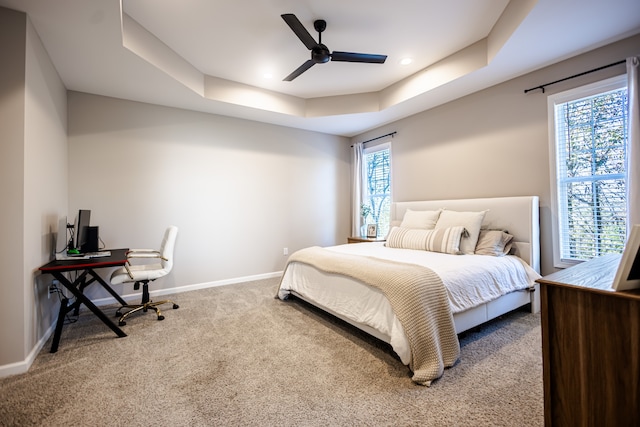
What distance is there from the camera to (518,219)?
3.05 m

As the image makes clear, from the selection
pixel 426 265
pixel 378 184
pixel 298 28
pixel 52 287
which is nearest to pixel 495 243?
pixel 426 265

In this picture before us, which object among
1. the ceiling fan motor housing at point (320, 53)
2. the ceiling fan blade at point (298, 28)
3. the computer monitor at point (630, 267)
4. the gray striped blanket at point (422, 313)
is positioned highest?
the ceiling fan blade at point (298, 28)

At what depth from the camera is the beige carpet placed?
152 centimetres

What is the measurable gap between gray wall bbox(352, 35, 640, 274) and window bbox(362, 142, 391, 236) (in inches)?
12.6

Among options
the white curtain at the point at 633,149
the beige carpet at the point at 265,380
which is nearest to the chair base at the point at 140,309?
the beige carpet at the point at 265,380

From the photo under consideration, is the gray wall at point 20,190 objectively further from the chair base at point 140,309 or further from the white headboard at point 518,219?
the white headboard at point 518,219

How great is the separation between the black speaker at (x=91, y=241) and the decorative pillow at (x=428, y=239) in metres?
3.35

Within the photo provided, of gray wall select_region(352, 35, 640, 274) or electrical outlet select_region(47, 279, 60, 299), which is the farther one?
gray wall select_region(352, 35, 640, 274)

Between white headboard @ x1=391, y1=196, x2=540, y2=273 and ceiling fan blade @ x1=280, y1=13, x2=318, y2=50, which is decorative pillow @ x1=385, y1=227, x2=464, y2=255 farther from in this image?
ceiling fan blade @ x1=280, y1=13, x2=318, y2=50

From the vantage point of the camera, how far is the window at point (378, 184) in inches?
198

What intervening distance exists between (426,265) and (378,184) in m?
2.99

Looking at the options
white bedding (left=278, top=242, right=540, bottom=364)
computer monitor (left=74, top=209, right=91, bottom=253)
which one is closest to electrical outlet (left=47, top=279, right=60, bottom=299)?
computer monitor (left=74, top=209, right=91, bottom=253)

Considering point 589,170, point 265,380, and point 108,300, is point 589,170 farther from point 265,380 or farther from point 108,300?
point 108,300

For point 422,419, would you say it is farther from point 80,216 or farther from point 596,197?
point 80,216
